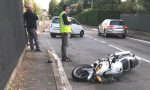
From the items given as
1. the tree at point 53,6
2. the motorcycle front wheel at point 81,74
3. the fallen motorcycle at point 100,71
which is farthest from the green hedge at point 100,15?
the tree at point 53,6

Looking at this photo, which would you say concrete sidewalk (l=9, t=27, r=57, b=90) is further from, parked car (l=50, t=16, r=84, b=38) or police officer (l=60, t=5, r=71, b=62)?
parked car (l=50, t=16, r=84, b=38)

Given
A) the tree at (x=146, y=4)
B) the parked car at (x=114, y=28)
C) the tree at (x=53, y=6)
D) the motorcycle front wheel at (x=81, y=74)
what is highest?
the tree at (x=146, y=4)

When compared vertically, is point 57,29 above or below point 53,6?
above

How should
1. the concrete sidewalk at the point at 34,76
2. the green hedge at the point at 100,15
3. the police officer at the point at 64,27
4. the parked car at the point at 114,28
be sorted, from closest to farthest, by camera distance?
the concrete sidewalk at the point at 34,76 → the police officer at the point at 64,27 → the parked car at the point at 114,28 → the green hedge at the point at 100,15

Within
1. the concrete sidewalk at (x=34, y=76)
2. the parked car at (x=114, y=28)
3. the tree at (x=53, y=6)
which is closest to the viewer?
the concrete sidewalk at (x=34, y=76)

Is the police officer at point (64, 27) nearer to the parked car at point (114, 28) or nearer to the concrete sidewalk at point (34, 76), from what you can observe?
the concrete sidewalk at point (34, 76)

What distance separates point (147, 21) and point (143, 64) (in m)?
23.0

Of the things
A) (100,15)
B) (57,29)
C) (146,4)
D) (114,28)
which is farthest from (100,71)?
(100,15)

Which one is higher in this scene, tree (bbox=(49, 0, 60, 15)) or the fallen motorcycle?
the fallen motorcycle

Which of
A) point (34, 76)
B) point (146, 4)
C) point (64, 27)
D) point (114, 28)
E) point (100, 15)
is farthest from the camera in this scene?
point (100, 15)

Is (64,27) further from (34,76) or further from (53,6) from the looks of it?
(53,6)

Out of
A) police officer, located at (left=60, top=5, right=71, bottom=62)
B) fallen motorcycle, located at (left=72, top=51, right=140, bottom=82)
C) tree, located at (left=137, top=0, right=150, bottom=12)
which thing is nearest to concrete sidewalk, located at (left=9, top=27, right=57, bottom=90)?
fallen motorcycle, located at (left=72, top=51, right=140, bottom=82)

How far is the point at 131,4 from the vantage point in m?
49.1

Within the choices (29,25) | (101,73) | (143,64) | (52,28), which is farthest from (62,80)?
(52,28)
